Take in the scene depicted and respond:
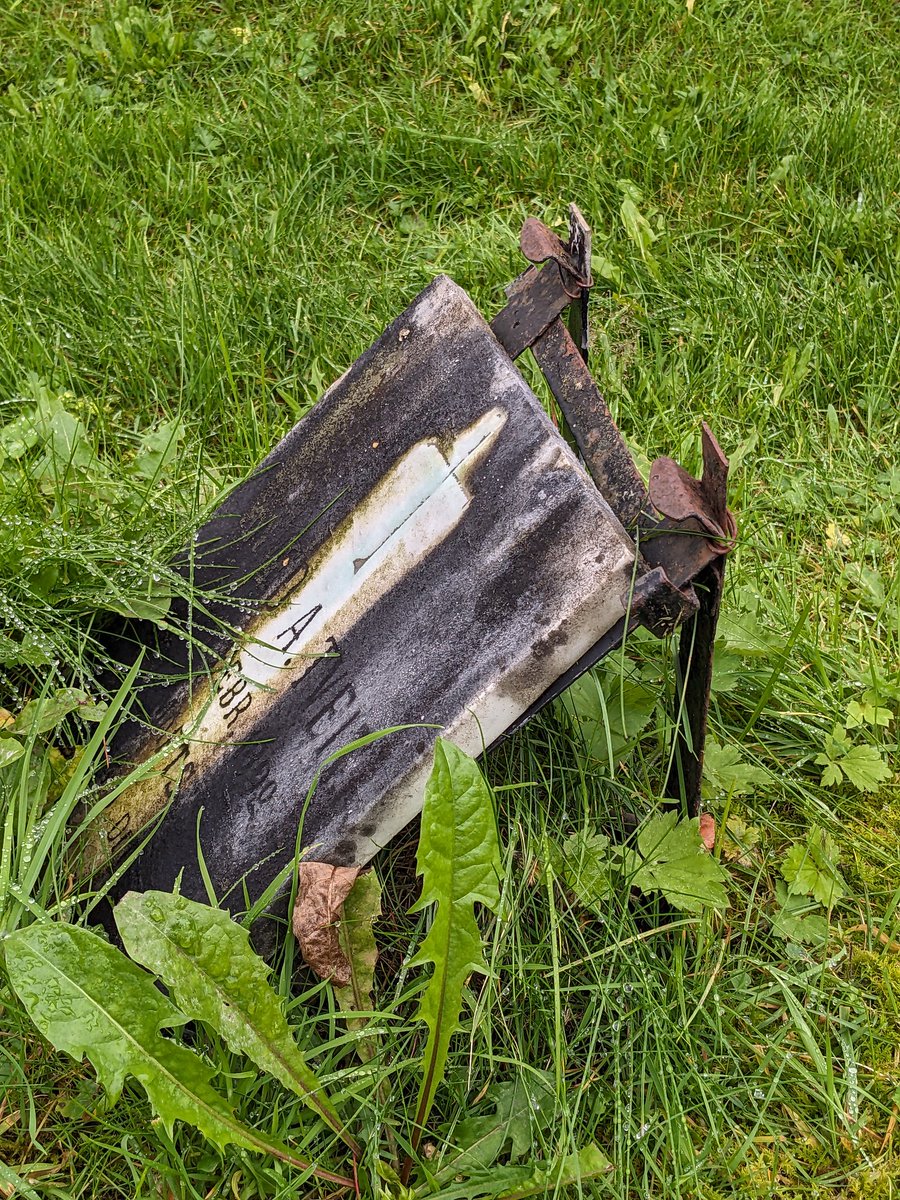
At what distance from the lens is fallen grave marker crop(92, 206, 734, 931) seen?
1647 mm

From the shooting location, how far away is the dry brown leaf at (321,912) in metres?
1.73

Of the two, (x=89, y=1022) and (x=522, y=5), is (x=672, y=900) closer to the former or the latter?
(x=89, y=1022)

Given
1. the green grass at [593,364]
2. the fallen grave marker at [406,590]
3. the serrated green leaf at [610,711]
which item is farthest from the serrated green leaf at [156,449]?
the serrated green leaf at [610,711]

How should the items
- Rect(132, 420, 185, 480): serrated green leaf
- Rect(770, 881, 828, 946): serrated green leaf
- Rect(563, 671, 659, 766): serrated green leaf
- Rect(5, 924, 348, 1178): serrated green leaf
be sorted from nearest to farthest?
Rect(5, 924, 348, 1178): serrated green leaf, Rect(770, 881, 828, 946): serrated green leaf, Rect(563, 671, 659, 766): serrated green leaf, Rect(132, 420, 185, 480): serrated green leaf

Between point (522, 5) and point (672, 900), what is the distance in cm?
354

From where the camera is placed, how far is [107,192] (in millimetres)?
3518

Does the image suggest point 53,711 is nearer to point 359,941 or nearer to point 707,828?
point 359,941

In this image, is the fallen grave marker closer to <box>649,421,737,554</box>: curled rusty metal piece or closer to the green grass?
<box>649,421,737,554</box>: curled rusty metal piece

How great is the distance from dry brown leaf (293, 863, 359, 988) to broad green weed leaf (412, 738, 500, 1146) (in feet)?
0.69

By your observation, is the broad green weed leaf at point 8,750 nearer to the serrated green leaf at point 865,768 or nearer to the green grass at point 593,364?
the green grass at point 593,364

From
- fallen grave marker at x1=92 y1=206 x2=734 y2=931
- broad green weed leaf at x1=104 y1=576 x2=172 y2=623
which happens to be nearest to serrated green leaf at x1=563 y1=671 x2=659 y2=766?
fallen grave marker at x1=92 y1=206 x2=734 y2=931

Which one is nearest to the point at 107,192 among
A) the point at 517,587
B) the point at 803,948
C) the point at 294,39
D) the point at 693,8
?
the point at 294,39

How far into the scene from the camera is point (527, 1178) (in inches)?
63.2

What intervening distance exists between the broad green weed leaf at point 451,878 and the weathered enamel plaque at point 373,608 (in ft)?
0.56
